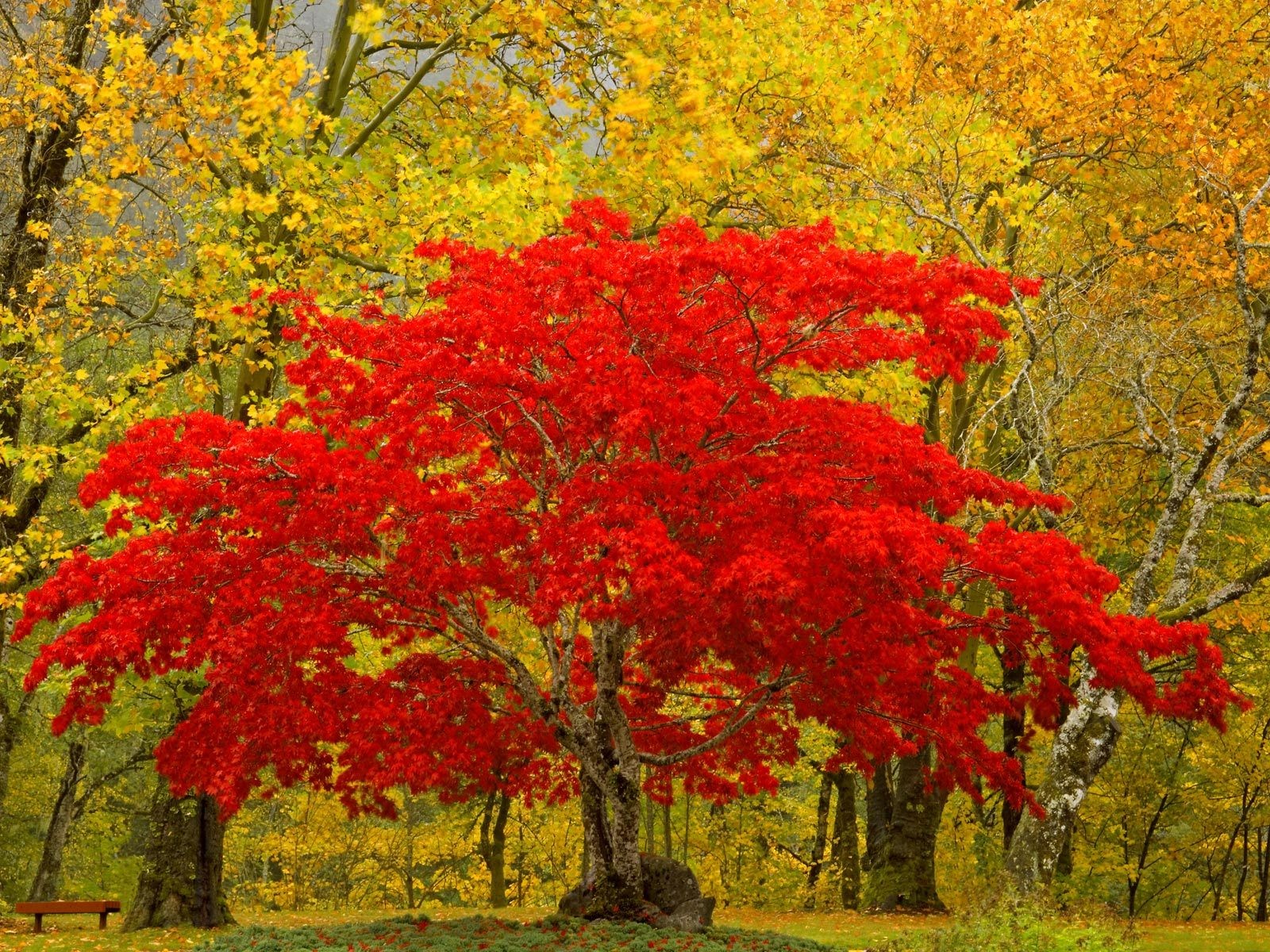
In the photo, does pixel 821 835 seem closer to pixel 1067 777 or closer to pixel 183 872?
pixel 1067 777

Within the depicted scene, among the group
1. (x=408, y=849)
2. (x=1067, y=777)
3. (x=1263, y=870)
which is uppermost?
(x=1067, y=777)

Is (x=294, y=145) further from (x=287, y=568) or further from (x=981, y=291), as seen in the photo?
(x=981, y=291)

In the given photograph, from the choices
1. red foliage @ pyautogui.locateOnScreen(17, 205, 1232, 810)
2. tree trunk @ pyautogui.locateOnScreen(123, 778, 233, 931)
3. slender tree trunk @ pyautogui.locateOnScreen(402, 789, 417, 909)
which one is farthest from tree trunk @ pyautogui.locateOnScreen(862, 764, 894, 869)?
slender tree trunk @ pyautogui.locateOnScreen(402, 789, 417, 909)

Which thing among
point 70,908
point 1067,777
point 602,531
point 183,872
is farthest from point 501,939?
point 70,908

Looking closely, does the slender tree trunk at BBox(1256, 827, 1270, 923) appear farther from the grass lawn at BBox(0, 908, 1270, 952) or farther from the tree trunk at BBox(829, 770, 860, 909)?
the tree trunk at BBox(829, 770, 860, 909)

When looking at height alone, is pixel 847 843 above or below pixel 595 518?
below

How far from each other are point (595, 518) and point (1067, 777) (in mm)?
7160

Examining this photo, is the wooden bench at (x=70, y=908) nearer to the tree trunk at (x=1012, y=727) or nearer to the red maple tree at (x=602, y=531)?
the red maple tree at (x=602, y=531)

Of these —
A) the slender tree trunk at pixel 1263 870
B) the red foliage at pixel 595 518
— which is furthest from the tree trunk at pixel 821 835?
the red foliage at pixel 595 518

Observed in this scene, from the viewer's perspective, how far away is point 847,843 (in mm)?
25516

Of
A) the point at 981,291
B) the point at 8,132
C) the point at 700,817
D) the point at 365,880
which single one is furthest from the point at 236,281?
the point at 365,880

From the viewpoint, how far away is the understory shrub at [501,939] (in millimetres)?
9789

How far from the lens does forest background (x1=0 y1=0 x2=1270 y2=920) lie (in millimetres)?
12977

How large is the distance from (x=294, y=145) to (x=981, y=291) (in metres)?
9.07
